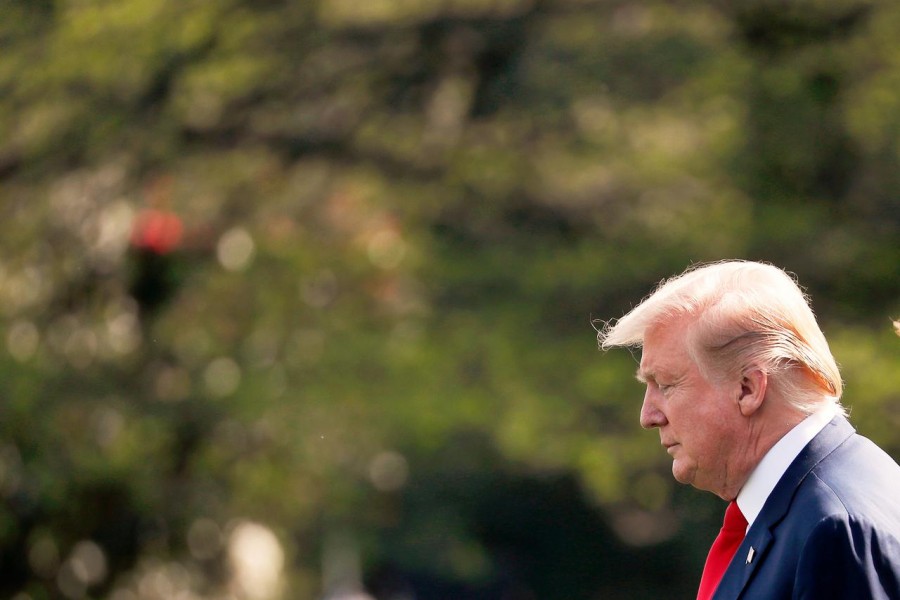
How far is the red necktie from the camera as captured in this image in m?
2.21

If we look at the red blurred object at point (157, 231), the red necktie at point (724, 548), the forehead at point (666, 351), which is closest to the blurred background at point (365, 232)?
the red blurred object at point (157, 231)

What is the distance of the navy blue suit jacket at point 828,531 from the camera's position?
5.85 ft

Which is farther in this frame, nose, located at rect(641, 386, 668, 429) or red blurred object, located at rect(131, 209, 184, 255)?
red blurred object, located at rect(131, 209, 184, 255)

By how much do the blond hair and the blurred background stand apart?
17.8 feet

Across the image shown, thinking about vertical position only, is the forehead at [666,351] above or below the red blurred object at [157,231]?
above

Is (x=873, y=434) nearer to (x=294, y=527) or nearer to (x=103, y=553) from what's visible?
(x=294, y=527)

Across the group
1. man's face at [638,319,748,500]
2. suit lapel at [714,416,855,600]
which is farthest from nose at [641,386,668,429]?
suit lapel at [714,416,855,600]

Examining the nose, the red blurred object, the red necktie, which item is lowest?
the red blurred object

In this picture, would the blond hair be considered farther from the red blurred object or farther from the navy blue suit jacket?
the red blurred object

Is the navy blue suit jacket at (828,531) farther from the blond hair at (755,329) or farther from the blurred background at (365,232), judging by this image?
the blurred background at (365,232)

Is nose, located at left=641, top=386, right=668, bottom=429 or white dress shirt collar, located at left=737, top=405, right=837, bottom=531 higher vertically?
white dress shirt collar, located at left=737, top=405, right=837, bottom=531

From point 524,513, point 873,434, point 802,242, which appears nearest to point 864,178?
point 802,242

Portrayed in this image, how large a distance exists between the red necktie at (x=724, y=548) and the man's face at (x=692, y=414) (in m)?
0.05

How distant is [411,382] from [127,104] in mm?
2570
